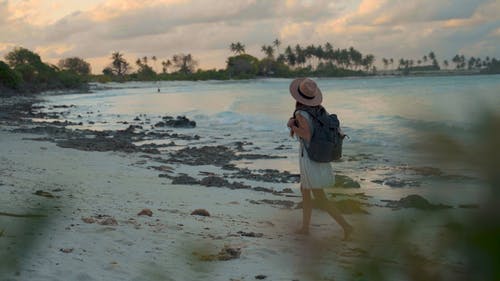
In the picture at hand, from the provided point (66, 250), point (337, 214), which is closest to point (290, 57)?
point (66, 250)

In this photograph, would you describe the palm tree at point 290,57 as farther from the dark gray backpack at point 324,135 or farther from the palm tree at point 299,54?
the dark gray backpack at point 324,135

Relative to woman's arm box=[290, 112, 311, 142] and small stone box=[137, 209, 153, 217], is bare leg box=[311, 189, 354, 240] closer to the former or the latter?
woman's arm box=[290, 112, 311, 142]

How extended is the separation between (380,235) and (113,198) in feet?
→ 24.3

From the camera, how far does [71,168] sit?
11000mm

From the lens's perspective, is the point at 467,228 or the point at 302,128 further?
the point at 302,128

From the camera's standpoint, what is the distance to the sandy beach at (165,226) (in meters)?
0.79

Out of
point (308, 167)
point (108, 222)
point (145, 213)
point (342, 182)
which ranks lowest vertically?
point (145, 213)

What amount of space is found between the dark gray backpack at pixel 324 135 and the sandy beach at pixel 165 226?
0.60 meters

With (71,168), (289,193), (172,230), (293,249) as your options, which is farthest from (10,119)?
(293,249)

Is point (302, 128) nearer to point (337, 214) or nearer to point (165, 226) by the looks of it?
point (165, 226)

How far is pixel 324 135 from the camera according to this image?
558 cm

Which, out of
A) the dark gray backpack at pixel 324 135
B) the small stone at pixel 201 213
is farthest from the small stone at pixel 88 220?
the dark gray backpack at pixel 324 135

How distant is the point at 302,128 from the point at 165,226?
1817mm

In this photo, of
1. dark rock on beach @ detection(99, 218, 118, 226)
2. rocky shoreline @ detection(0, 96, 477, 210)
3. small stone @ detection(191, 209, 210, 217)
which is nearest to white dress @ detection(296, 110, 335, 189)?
rocky shoreline @ detection(0, 96, 477, 210)
